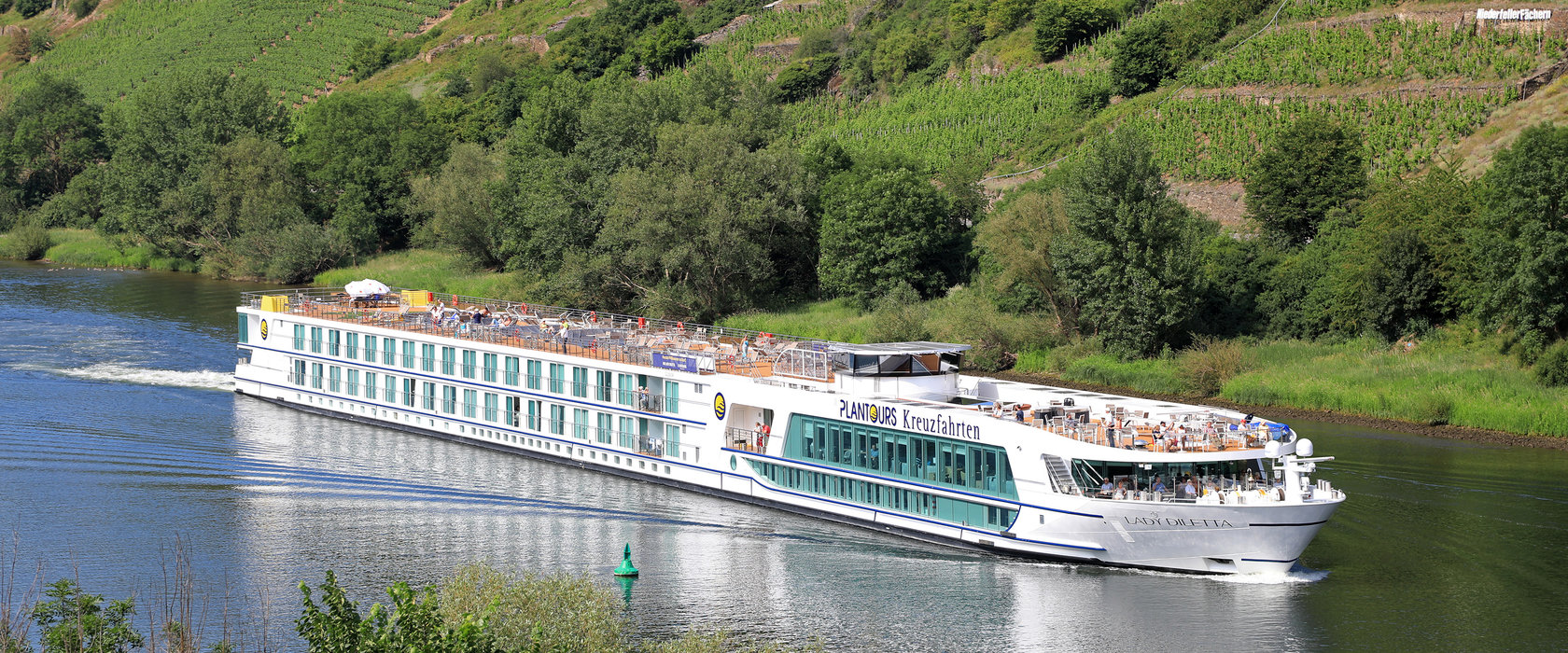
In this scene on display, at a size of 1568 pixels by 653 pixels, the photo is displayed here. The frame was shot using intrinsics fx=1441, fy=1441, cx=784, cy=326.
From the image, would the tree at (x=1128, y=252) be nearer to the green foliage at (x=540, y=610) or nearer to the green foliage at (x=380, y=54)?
the green foliage at (x=540, y=610)

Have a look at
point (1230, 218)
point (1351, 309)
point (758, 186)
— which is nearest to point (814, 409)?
point (1351, 309)

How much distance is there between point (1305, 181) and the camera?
2594 inches

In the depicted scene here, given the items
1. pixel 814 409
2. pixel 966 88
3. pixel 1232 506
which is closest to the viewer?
pixel 1232 506

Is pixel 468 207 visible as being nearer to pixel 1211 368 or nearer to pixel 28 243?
pixel 28 243

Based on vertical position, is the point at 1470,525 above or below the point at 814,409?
below

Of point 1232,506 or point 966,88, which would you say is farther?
point 966,88

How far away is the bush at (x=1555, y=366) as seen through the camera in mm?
48344

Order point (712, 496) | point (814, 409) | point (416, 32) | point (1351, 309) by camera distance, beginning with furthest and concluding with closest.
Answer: point (416, 32) → point (1351, 309) → point (712, 496) → point (814, 409)

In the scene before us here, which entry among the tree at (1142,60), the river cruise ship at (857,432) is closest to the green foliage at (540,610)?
the river cruise ship at (857,432)

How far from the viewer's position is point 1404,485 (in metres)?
40.9

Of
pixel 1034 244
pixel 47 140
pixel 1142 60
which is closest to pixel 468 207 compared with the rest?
pixel 1034 244

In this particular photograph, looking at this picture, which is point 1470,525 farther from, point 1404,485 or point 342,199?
point 342,199

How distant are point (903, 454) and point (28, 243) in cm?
9617

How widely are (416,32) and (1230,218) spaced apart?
124 metres
